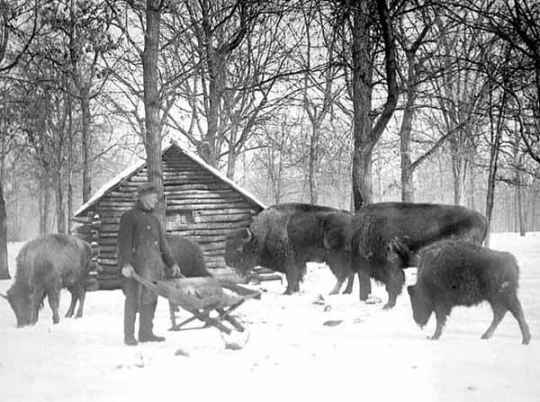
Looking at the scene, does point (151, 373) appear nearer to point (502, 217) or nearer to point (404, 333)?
point (404, 333)

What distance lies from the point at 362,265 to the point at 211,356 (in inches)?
206

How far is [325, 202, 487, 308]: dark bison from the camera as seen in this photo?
389 inches

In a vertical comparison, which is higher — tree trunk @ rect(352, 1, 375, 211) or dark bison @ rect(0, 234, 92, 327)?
tree trunk @ rect(352, 1, 375, 211)

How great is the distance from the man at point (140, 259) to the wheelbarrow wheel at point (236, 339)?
95 cm

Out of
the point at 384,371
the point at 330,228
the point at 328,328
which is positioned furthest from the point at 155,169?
the point at 384,371

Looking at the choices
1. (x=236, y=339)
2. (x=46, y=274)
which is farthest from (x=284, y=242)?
(x=236, y=339)

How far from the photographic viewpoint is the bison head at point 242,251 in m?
12.8

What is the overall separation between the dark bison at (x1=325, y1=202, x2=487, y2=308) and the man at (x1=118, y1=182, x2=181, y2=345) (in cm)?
458

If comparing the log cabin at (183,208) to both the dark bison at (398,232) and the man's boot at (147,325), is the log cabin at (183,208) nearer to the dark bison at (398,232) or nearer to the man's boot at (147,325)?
the dark bison at (398,232)

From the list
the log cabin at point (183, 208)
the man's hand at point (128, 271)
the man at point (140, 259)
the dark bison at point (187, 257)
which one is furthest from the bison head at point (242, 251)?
the man's hand at point (128, 271)

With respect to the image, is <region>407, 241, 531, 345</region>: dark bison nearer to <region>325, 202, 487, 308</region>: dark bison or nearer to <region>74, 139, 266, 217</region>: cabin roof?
<region>325, 202, 487, 308</region>: dark bison

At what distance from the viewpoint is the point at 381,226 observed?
10.4 m

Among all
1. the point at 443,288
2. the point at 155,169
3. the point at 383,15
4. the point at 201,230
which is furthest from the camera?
the point at 201,230

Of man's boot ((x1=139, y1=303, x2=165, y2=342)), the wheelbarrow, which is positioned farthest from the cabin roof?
the wheelbarrow
